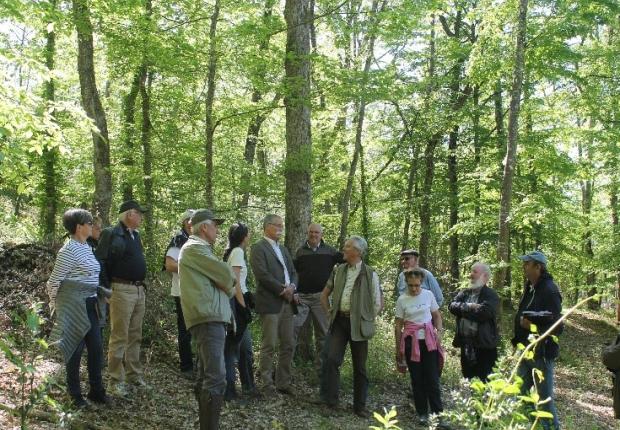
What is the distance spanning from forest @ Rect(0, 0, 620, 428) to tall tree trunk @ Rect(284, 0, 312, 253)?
3cm

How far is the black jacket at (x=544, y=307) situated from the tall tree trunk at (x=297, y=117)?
366 cm

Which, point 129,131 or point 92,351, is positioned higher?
point 129,131

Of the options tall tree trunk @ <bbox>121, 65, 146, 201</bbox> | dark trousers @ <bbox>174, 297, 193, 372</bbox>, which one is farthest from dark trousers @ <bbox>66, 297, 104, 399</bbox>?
tall tree trunk @ <bbox>121, 65, 146, 201</bbox>

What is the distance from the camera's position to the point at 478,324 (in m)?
6.29

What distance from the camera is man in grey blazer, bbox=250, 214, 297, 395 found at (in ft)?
22.6

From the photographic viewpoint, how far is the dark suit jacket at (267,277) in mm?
6844

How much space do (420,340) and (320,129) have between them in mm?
11490

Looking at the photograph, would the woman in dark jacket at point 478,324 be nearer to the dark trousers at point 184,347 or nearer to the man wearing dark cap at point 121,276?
the dark trousers at point 184,347

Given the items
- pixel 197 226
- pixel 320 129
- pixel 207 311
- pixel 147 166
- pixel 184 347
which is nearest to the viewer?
pixel 207 311

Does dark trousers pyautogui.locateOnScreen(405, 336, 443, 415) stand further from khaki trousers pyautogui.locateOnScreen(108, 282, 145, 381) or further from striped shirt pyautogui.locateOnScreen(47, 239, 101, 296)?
striped shirt pyautogui.locateOnScreen(47, 239, 101, 296)

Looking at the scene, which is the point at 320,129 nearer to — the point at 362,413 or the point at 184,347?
the point at 184,347

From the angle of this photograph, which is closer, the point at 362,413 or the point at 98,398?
the point at 98,398

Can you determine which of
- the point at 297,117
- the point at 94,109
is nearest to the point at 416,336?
the point at 297,117

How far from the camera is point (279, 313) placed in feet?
23.0
